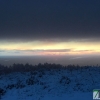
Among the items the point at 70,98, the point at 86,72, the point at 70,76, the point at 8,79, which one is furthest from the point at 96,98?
the point at 8,79

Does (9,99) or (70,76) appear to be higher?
(70,76)

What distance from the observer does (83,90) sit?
20.4 metres

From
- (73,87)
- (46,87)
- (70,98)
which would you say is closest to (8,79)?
(46,87)

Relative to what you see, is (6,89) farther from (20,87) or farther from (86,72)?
(86,72)

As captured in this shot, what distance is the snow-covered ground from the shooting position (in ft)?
63.2

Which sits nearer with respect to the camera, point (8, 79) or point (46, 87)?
point (46, 87)

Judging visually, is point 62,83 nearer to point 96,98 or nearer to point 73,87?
point 73,87

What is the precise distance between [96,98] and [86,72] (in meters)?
9.46

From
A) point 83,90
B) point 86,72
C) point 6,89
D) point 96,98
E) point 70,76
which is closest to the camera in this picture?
point 96,98

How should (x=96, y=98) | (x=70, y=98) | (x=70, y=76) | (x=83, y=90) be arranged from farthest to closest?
(x=70, y=76), (x=83, y=90), (x=70, y=98), (x=96, y=98)

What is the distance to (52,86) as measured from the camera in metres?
21.6

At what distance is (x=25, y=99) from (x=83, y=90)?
16.0 feet

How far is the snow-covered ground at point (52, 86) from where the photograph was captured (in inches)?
758

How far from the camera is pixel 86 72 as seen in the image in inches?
1051
